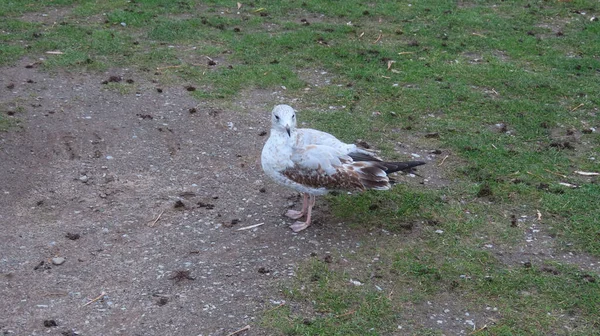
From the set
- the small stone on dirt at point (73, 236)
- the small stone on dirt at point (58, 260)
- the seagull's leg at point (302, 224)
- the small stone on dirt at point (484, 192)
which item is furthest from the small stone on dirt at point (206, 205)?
the small stone on dirt at point (484, 192)

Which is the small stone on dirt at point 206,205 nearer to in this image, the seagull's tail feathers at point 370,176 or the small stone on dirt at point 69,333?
the seagull's tail feathers at point 370,176

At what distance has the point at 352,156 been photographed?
6824 mm

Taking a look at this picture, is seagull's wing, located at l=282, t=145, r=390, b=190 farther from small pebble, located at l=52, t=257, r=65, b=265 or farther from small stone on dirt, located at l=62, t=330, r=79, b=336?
small stone on dirt, located at l=62, t=330, r=79, b=336

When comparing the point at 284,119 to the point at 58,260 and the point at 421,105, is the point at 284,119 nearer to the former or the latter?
the point at 58,260

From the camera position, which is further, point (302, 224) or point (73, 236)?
point (302, 224)

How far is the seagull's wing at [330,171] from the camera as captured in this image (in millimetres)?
6598

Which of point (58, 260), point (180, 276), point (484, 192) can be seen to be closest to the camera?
point (180, 276)

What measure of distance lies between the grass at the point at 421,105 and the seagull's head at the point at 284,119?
110cm

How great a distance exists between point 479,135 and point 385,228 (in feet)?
A: 7.81

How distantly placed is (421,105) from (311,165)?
10.5 ft

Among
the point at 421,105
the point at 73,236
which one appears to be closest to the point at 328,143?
the point at 73,236

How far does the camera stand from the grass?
595cm

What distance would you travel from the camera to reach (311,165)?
21.7ft

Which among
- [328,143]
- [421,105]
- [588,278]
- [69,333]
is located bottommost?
[69,333]
